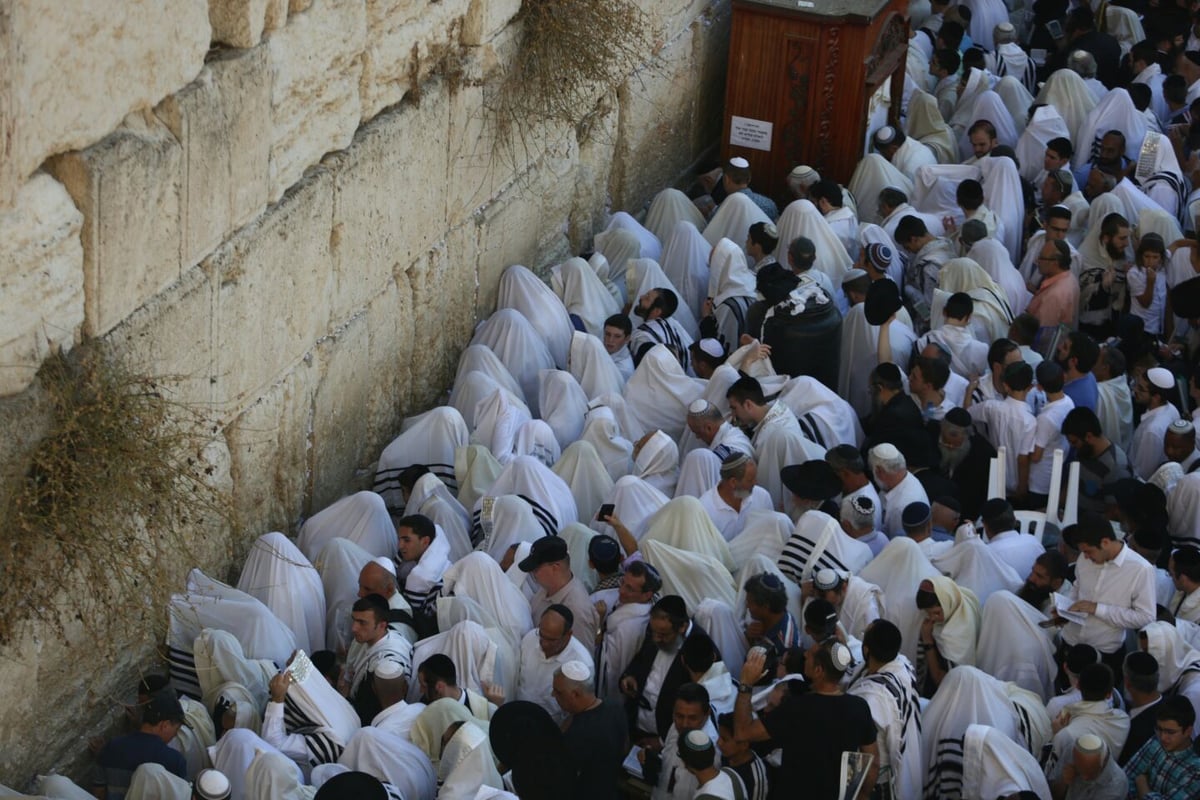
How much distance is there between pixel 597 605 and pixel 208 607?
155 centimetres

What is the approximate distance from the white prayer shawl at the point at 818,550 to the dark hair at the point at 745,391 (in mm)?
1105

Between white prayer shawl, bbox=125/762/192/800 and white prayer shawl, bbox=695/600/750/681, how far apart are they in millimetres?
2172

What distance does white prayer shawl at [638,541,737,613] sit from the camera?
7332mm

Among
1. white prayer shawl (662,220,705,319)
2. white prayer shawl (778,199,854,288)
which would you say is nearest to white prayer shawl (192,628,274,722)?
white prayer shawl (662,220,705,319)

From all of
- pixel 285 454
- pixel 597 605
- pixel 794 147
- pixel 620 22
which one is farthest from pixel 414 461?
pixel 794 147

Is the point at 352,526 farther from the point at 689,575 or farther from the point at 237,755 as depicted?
the point at 237,755

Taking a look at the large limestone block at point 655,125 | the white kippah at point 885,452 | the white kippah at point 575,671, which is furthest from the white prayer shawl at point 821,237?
the white kippah at point 575,671

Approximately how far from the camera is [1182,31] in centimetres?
1371

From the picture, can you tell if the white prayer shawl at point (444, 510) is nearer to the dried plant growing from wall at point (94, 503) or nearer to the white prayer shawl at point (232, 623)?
the white prayer shawl at point (232, 623)

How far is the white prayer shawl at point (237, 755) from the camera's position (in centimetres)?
612

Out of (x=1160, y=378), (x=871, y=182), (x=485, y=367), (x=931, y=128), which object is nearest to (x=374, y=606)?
(x=485, y=367)

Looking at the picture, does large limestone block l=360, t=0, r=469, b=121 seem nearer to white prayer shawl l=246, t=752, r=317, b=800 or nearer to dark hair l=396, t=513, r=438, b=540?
dark hair l=396, t=513, r=438, b=540

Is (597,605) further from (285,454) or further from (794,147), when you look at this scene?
(794,147)

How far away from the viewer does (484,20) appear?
868 cm
